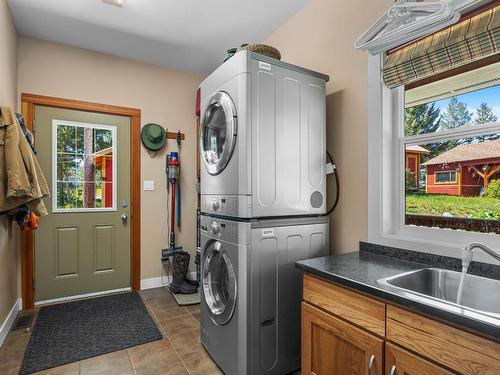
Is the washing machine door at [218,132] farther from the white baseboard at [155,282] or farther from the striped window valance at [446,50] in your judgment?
the white baseboard at [155,282]

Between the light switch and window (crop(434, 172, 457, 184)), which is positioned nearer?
window (crop(434, 172, 457, 184))

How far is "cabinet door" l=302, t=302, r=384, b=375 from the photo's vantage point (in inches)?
45.6

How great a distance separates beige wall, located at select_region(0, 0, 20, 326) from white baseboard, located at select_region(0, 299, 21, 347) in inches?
2.0

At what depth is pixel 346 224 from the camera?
82.7 inches

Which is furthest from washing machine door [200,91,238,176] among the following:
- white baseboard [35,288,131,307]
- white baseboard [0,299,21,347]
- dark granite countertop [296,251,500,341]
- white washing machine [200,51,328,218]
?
white baseboard [35,288,131,307]

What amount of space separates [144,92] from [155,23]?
1005 millimetres

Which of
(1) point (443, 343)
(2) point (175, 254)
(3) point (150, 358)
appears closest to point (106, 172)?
(2) point (175, 254)

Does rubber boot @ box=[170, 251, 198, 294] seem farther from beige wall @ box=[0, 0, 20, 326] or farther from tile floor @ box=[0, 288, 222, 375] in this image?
beige wall @ box=[0, 0, 20, 326]

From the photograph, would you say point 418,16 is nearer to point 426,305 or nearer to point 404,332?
point 426,305

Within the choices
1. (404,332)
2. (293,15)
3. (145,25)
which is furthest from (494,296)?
(145,25)

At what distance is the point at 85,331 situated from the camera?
2.47 m

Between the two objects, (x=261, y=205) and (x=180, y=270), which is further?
(x=180, y=270)

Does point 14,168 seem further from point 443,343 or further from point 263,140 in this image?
point 443,343

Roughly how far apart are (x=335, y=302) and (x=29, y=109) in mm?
3343
